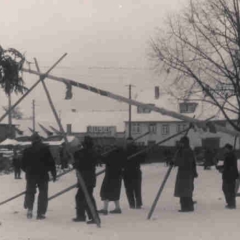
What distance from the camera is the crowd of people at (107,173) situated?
1220 centimetres

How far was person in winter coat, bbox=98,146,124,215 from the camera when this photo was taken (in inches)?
528

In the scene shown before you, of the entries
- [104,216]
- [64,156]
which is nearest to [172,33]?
[64,156]

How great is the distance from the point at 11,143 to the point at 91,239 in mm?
35782

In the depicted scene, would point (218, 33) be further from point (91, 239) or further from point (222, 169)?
point (91, 239)

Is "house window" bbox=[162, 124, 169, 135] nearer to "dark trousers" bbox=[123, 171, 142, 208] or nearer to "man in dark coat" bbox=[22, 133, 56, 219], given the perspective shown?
"dark trousers" bbox=[123, 171, 142, 208]

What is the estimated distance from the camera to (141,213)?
1364 cm

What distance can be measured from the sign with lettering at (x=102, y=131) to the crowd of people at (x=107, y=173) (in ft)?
257

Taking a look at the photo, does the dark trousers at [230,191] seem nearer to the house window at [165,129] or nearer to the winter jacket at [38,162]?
the winter jacket at [38,162]

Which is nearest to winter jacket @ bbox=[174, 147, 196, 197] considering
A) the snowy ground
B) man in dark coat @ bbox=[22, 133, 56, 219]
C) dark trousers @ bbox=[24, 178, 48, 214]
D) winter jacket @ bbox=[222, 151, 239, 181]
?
the snowy ground

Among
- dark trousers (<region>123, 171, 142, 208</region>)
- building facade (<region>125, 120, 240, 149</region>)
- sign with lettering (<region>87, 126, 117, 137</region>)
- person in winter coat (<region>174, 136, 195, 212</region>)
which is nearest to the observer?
person in winter coat (<region>174, 136, 195, 212</region>)

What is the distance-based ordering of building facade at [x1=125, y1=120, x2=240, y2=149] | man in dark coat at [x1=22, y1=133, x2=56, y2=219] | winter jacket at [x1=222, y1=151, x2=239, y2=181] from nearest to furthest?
man in dark coat at [x1=22, y1=133, x2=56, y2=219], winter jacket at [x1=222, y1=151, x2=239, y2=181], building facade at [x1=125, y1=120, x2=240, y2=149]

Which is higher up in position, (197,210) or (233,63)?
(233,63)

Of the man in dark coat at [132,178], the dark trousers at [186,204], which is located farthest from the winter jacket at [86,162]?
the dark trousers at [186,204]

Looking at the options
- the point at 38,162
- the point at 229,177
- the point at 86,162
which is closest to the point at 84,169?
the point at 86,162
